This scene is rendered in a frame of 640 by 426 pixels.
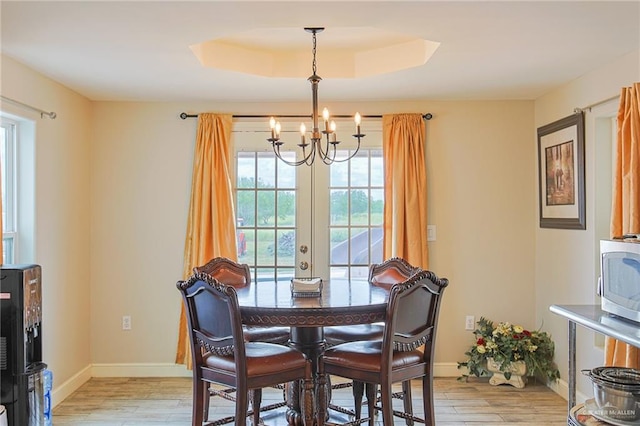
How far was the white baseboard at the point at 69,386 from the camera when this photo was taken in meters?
3.74

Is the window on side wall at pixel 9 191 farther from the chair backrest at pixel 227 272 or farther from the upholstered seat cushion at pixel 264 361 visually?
the upholstered seat cushion at pixel 264 361

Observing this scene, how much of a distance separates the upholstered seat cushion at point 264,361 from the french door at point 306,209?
1.69 m

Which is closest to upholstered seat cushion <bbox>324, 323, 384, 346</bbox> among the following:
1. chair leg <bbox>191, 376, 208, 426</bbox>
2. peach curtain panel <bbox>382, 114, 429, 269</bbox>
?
chair leg <bbox>191, 376, 208, 426</bbox>

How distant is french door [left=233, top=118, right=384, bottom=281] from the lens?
4.44 meters

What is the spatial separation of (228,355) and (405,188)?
2179 mm

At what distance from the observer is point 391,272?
353cm

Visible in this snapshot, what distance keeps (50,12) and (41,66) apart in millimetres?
1057

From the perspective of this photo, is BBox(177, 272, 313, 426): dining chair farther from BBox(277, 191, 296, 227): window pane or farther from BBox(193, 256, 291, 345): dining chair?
BBox(277, 191, 296, 227): window pane

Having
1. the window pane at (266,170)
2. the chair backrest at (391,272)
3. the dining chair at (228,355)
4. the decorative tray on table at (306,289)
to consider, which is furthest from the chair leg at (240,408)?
the window pane at (266,170)

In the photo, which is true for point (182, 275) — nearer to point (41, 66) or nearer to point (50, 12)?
point (41, 66)

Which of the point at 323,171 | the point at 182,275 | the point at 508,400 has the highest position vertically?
the point at 323,171

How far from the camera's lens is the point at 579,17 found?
8.32 feet

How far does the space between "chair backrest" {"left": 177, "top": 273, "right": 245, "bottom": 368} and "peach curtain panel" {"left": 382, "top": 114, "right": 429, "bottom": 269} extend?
1978mm

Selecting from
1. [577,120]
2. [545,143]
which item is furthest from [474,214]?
[577,120]
